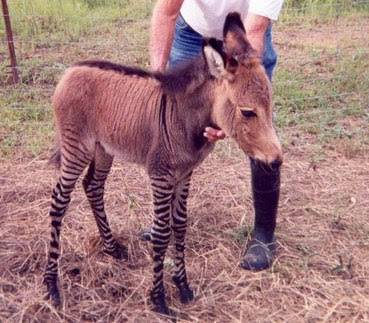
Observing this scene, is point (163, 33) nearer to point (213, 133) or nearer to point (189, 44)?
point (189, 44)

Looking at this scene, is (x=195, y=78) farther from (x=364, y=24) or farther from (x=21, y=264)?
(x=364, y=24)

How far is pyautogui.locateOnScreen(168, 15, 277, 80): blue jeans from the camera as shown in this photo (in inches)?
161

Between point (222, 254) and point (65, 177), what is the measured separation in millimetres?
1377

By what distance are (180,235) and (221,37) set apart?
140 centimetres

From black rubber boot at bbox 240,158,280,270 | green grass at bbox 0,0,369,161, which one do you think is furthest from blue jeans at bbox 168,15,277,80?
green grass at bbox 0,0,369,161

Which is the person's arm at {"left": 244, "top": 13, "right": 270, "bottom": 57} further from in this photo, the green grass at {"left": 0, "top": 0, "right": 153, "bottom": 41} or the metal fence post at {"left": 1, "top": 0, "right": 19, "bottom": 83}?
the green grass at {"left": 0, "top": 0, "right": 153, "bottom": 41}

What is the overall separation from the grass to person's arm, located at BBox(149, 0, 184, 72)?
4.75ft

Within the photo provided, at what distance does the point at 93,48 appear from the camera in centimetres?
838

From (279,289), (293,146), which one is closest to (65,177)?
(279,289)

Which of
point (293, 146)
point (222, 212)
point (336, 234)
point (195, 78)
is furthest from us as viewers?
point (293, 146)

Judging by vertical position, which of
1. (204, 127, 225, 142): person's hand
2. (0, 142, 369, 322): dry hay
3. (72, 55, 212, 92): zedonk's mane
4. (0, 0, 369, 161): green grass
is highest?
(72, 55, 212, 92): zedonk's mane

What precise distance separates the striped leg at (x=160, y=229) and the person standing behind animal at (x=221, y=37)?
416 millimetres

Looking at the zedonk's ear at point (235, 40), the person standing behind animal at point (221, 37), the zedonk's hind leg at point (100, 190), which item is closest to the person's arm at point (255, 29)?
the person standing behind animal at point (221, 37)

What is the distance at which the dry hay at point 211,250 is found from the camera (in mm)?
3793
